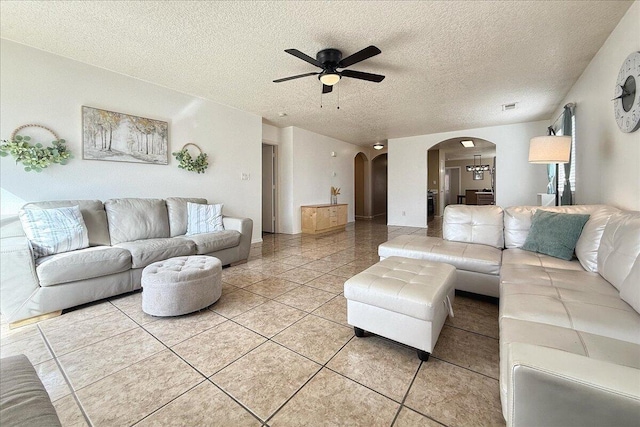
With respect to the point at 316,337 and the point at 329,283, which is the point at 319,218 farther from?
the point at 316,337

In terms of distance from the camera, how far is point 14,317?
2.02 m

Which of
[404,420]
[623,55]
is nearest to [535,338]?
[404,420]

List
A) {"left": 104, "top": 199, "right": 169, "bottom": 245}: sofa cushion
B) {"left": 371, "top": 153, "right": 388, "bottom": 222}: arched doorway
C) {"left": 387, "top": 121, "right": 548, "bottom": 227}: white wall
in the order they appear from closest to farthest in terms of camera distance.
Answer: {"left": 104, "top": 199, "right": 169, "bottom": 245}: sofa cushion, {"left": 387, "top": 121, "right": 548, "bottom": 227}: white wall, {"left": 371, "top": 153, "right": 388, "bottom": 222}: arched doorway

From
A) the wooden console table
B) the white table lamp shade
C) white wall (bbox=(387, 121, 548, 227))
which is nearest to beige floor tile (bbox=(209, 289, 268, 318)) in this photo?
the white table lamp shade

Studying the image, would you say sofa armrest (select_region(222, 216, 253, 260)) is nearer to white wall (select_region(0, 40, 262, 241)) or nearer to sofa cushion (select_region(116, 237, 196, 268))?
sofa cushion (select_region(116, 237, 196, 268))

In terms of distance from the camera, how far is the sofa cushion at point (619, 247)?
1437 mm

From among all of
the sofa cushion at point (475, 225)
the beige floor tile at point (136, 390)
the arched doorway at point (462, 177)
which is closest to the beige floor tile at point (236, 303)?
the beige floor tile at point (136, 390)

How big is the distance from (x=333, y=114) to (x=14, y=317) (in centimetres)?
498

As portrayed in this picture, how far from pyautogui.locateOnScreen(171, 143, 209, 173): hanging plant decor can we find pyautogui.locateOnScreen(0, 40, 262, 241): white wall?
8cm

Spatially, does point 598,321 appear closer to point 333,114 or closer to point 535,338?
point 535,338

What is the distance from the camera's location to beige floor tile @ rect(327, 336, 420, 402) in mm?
1397

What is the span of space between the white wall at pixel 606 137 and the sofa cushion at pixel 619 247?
0.56 metres

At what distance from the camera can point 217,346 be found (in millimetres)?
1762

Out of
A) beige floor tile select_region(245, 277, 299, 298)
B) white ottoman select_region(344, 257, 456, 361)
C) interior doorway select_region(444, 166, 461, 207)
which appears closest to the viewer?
white ottoman select_region(344, 257, 456, 361)
